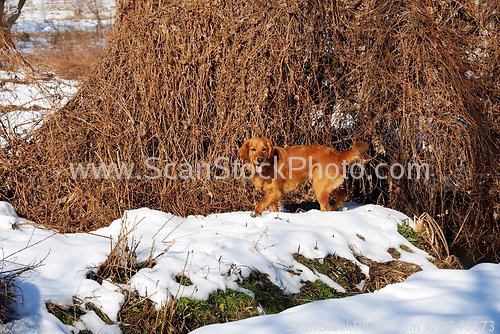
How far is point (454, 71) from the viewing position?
17.4 ft

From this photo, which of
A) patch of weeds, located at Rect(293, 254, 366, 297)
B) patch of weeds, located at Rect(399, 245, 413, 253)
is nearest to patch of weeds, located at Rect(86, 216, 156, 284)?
patch of weeds, located at Rect(293, 254, 366, 297)

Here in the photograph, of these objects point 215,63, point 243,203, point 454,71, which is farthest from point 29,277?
point 454,71

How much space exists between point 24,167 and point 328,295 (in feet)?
13.5

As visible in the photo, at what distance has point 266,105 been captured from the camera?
5234 millimetres

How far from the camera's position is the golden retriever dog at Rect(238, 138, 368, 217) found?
15.1 ft

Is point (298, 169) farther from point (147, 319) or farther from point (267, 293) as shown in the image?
point (147, 319)

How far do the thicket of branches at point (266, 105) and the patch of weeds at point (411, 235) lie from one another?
3.13 ft

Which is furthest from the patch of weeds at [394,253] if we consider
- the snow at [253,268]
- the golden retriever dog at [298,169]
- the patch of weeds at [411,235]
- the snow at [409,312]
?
the snow at [409,312]

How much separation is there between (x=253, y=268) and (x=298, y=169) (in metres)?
1.86

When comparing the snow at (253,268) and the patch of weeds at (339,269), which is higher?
the snow at (253,268)

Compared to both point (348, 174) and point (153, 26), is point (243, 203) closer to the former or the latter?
point (348, 174)

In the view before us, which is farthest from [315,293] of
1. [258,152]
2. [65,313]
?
[65,313]

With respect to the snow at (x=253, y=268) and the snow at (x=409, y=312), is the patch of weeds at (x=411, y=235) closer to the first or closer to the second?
the snow at (x=253, y=268)

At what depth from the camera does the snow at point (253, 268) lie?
1.86 meters
